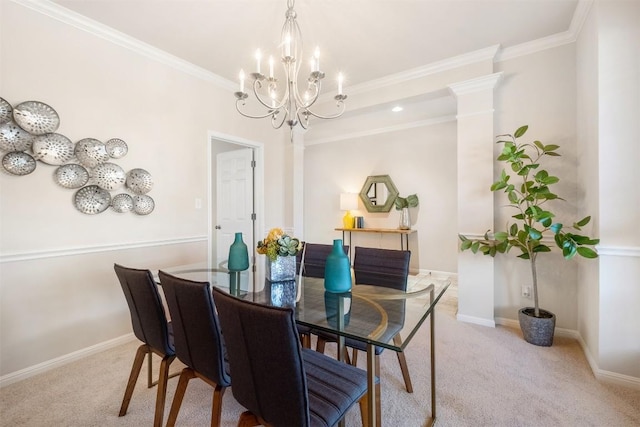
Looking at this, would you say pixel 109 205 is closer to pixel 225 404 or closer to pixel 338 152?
pixel 225 404

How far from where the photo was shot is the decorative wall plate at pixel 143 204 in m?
2.56

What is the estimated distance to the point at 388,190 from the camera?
4.95m

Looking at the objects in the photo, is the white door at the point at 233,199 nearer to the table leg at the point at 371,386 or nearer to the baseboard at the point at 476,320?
the baseboard at the point at 476,320

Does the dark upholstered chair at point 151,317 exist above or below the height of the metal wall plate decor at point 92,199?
below

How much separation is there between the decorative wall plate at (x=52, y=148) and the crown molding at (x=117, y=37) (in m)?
0.89

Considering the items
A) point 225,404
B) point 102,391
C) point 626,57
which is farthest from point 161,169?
point 626,57

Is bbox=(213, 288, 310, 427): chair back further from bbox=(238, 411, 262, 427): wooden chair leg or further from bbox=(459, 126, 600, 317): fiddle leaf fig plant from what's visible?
bbox=(459, 126, 600, 317): fiddle leaf fig plant

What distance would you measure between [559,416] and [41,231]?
3.50 m

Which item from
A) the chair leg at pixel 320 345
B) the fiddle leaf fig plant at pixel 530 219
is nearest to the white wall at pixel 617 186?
the fiddle leaf fig plant at pixel 530 219

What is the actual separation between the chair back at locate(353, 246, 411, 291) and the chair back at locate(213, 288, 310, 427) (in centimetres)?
107

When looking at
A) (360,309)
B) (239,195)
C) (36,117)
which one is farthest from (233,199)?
(360,309)

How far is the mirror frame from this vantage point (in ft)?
16.1

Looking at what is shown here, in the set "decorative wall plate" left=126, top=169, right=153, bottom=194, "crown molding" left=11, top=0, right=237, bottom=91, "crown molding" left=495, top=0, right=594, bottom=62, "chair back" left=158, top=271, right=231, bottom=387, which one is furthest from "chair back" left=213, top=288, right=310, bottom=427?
"crown molding" left=495, top=0, right=594, bottom=62

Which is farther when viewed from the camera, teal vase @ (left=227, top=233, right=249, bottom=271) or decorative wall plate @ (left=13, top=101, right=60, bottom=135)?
teal vase @ (left=227, top=233, right=249, bottom=271)
